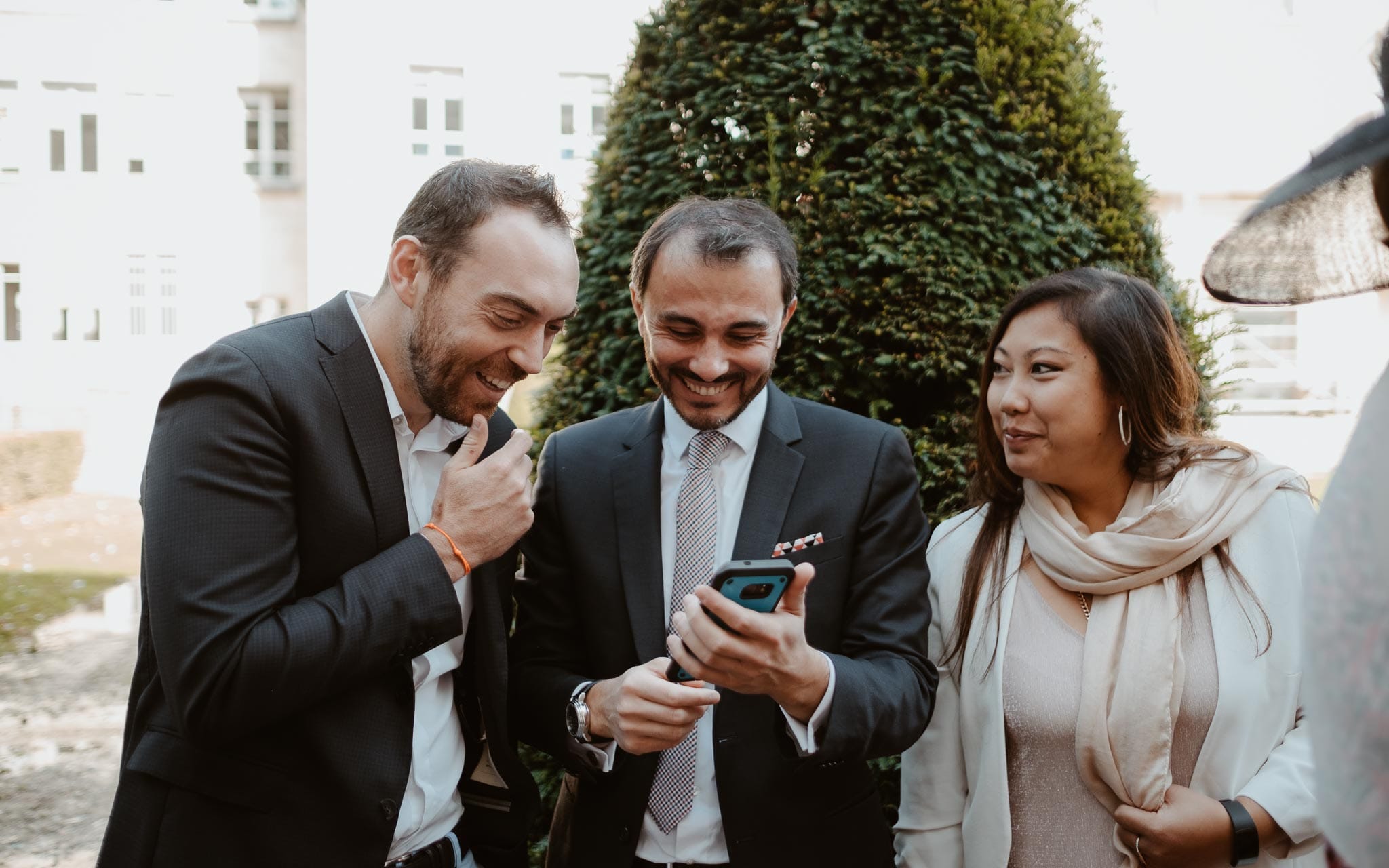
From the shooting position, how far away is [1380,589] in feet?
2.98

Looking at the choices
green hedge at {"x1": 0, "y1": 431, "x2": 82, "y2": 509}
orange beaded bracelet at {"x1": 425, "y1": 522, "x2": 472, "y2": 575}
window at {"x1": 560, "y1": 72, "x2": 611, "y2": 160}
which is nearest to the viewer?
orange beaded bracelet at {"x1": 425, "y1": 522, "x2": 472, "y2": 575}

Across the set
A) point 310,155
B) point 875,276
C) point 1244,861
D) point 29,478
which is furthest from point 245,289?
point 1244,861

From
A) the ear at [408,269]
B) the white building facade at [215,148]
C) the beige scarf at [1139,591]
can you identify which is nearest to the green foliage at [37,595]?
the white building facade at [215,148]

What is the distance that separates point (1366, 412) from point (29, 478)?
21844mm

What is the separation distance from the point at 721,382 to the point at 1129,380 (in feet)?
3.57

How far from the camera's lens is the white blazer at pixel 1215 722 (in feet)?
7.80

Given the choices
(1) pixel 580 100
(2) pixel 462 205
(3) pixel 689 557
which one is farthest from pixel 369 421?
(1) pixel 580 100

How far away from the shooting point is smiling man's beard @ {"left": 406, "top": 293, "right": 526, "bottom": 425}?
2.30 metres

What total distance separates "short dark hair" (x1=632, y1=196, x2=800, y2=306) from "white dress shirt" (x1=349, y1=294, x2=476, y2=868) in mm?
716

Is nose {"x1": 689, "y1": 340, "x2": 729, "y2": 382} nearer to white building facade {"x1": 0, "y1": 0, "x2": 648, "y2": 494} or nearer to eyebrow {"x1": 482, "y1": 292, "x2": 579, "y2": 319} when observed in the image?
eyebrow {"x1": 482, "y1": 292, "x2": 579, "y2": 319}

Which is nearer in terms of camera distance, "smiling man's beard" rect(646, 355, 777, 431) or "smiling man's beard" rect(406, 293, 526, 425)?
"smiling man's beard" rect(406, 293, 526, 425)

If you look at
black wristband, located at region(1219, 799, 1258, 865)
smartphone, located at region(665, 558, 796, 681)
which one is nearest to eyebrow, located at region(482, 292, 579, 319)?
smartphone, located at region(665, 558, 796, 681)

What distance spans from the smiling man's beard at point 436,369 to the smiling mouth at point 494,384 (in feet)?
0.08

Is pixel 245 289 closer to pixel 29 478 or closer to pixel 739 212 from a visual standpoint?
pixel 29 478
